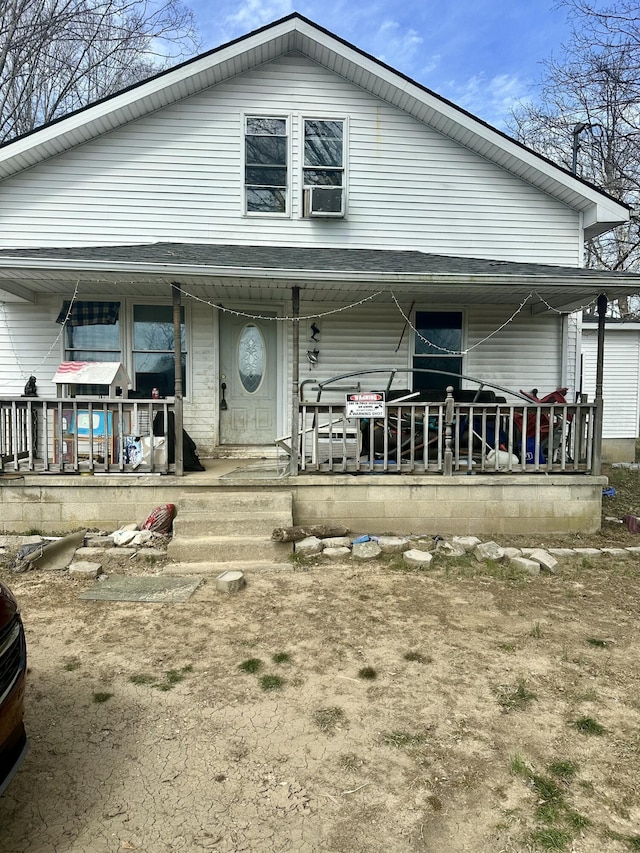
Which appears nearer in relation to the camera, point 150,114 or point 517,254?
point 150,114

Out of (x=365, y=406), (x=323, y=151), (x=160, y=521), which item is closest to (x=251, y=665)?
(x=160, y=521)

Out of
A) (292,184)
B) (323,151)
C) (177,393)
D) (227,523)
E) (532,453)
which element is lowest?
(227,523)

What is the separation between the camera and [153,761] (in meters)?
2.51

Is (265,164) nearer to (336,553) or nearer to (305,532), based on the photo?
(305,532)

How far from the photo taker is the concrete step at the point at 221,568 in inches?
205

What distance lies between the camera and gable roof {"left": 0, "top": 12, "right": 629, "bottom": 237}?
24.5 feet

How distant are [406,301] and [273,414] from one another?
283 cm

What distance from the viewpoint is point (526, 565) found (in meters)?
5.34

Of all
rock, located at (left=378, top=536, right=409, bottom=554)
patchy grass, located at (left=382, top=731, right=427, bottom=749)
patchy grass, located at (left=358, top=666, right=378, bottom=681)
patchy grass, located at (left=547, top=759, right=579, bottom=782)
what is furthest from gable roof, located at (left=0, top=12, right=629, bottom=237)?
patchy grass, located at (left=382, top=731, right=427, bottom=749)

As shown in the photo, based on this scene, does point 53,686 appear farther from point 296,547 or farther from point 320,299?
point 320,299

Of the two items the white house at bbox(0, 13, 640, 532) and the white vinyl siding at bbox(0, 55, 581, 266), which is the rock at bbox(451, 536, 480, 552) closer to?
the white house at bbox(0, 13, 640, 532)

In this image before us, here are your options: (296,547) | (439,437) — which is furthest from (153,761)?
(439,437)

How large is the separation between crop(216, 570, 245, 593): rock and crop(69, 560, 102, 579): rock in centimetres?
130

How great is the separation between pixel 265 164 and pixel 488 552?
6.72 metres
